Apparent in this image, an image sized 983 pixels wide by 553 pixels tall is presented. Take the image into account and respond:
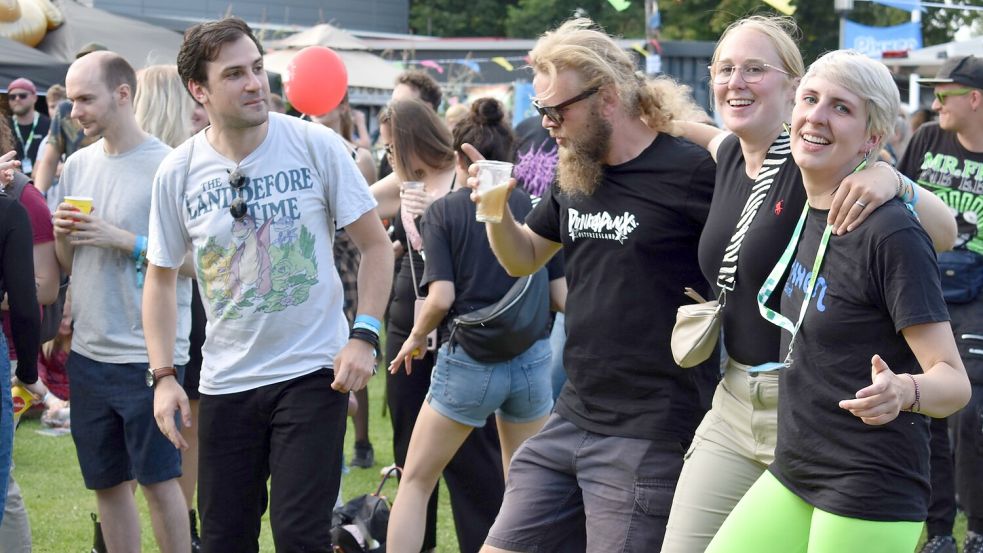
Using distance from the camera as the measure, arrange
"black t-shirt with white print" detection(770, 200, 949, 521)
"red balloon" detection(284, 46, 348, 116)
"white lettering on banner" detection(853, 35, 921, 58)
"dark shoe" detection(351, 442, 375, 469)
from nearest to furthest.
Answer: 1. "black t-shirt with white print" detection(770, 200, 949, 521)
2. "red balloon" detection(284, 46, 348, 116)
3. "dark shoe" detection(351, 442, 375, 469)
4. "white lettering on banner" detection(853, 35, 921, 58)

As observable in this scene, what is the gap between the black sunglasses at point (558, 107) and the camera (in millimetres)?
3713

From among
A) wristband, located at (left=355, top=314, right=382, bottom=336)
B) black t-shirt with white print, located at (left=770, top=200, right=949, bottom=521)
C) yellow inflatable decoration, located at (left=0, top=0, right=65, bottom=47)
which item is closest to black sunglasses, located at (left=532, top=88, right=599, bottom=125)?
wristband, located at (left=355, top=314, right=382, bottom=336)

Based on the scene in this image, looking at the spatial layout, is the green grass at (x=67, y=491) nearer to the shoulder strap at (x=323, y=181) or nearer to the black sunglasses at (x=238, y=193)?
the shoulder strap at (x=323, y=181)

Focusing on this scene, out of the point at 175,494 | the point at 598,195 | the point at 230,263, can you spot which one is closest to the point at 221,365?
the point at 230,263

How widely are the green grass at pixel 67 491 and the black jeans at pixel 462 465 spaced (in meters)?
0.73

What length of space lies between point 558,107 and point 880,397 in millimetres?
1511

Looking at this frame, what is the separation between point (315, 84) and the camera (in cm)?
758

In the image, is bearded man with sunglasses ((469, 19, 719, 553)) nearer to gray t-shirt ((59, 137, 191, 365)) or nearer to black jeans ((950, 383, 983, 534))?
gray t-shirt ((59, 137, 191, 365))

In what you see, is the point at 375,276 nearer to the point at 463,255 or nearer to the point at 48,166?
the point at 463,255

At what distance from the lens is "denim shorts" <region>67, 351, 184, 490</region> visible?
4.81 m

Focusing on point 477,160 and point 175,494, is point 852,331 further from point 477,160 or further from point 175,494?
point 175,494

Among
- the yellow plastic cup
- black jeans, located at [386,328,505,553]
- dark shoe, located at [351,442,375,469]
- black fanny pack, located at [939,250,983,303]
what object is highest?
the yellow plastic cup

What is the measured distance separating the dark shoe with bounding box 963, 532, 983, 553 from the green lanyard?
3.23 meters

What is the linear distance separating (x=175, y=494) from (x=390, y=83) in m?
14.9
